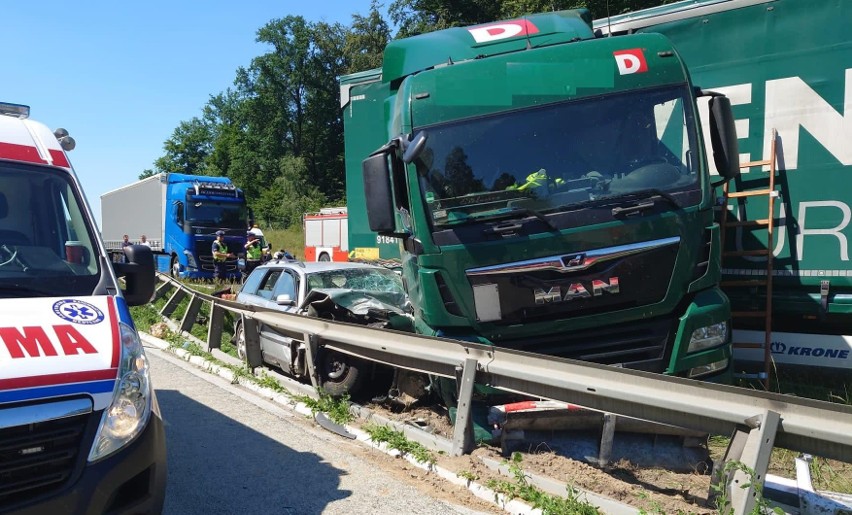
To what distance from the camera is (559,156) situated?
523 centimetres

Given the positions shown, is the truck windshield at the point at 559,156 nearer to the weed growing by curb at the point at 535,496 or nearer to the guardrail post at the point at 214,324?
the weed growing by curb at the point at 535,496

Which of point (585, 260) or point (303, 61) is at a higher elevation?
point (303, 61)

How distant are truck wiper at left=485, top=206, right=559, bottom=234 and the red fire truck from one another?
869 inches

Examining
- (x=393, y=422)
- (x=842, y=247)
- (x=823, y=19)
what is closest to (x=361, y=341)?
(x=393, y=422)

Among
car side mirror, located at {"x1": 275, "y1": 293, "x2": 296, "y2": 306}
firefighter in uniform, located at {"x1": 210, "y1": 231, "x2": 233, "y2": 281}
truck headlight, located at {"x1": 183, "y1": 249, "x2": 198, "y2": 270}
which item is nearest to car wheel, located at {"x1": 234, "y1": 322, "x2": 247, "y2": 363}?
car side mirror, located at {"x1": 275, "y1": 293, "x2": 296, "y2": 306}

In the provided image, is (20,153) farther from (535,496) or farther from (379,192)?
(535,496)

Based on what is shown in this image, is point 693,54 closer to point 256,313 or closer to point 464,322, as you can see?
point 464,322

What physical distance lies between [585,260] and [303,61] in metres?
64.7

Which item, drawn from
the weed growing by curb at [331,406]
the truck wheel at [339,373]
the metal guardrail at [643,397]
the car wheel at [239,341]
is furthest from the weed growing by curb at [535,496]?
the car wheel at [239,341]

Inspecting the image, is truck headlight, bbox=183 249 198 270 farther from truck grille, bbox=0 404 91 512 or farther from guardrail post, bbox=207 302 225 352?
truck grille, bbox=0 404 91 512

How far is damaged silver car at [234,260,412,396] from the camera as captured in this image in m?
7.00

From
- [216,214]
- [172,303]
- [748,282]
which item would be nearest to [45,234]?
[748,282]

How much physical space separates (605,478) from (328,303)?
12.9 feet

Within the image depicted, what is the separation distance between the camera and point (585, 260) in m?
4.93
